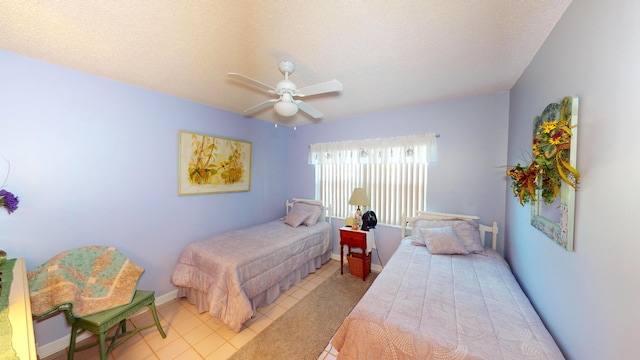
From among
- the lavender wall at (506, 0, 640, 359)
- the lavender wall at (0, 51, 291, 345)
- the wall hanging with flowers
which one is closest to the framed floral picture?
the lavender wall at (0, 51, 291, 345)

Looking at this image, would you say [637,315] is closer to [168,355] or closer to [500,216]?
[500,216]

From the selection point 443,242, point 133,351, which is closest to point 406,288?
point 443,242

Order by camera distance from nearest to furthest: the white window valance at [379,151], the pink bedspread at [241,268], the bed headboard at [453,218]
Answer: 1. the pink bedspread at [241,268]
2. the bed headboard at [453,218]
3. the white window valance at [379,151]

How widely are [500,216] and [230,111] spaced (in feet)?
13.0

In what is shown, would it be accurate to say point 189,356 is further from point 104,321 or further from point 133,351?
point 104,321

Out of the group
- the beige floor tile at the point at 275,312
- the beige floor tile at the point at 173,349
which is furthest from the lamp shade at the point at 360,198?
the beige floor tile at the point at 173,349

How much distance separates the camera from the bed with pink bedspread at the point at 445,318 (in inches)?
42.9

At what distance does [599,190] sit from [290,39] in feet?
6.31

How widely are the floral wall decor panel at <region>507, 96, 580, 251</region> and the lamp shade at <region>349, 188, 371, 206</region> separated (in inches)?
74.5

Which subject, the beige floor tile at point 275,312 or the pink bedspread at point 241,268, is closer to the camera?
the pink bedspread at point 241,268

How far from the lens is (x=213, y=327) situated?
2121 mm

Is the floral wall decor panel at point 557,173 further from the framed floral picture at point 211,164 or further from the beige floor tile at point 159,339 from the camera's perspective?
the framed floral picture at point 211,164

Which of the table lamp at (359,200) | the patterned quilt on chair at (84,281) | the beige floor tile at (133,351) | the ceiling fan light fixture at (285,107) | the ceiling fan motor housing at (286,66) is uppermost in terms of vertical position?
the ceiling fan motor housing at (286,66)

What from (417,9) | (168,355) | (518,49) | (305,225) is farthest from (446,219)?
(168,355)
